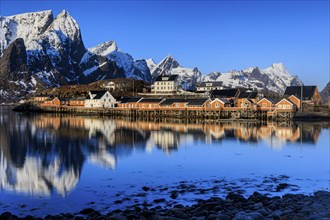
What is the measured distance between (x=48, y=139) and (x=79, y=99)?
53473 mm

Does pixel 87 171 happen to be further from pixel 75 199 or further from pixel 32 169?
pixel 75 199

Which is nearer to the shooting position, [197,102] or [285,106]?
[285,106]

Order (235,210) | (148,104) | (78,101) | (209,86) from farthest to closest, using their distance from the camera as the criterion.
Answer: (209,86)
(78,101)
(148,104)
(235,210)

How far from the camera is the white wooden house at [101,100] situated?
77.9 metres

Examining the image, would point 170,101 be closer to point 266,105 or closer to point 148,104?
point 148,104

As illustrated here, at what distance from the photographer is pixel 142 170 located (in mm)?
19719

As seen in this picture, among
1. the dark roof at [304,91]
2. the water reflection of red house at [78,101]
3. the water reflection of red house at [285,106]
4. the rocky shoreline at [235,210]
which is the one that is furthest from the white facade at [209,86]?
the rocky shoreline at [235,210]

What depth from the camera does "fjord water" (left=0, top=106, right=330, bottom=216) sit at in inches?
559

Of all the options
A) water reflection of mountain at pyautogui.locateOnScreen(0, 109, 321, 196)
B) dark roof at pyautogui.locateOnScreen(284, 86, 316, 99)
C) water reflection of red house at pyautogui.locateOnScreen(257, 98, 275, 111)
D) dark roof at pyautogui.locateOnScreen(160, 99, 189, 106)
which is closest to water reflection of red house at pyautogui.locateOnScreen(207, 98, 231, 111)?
dark roof at pyautogui.locateOnScreen(160, 99, 189, 106)

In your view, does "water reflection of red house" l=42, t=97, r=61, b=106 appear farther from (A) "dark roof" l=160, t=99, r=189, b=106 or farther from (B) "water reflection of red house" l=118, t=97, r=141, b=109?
(A) "dark roof" l=160, t=99, r=189, b=106

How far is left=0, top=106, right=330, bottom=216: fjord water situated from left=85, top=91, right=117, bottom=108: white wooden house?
149 ft

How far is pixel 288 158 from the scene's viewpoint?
24.0 metres

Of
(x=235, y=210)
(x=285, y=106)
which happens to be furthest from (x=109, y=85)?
(x=235, y=210)

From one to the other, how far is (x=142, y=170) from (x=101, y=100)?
59679mm
